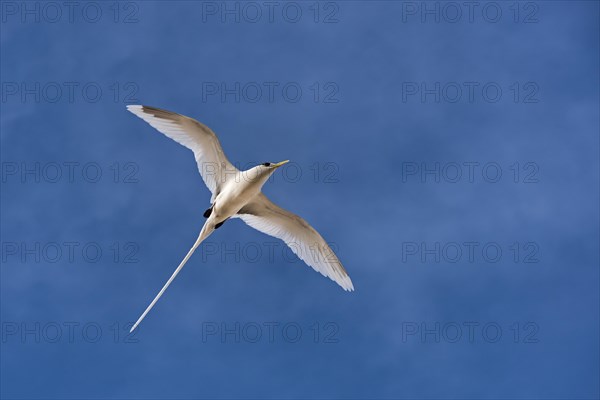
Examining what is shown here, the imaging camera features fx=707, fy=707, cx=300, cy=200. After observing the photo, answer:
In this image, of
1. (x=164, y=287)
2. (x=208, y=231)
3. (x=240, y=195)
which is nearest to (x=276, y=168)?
(x=240, y=195)

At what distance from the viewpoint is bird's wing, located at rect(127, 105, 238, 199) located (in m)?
20.1

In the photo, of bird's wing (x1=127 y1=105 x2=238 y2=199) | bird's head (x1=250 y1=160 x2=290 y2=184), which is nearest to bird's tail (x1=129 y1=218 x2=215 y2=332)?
bird's wing (x1=127 y1=105 x2=238 y2=199)

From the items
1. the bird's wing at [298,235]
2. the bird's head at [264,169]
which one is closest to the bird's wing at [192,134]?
the bird's head at [264,169]

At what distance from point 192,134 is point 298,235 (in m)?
4.58

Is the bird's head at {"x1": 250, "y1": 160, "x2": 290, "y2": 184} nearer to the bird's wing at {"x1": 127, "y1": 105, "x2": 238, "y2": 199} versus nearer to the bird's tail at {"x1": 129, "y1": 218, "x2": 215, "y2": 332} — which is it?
the bird's wing at {"x1": 127, "y1": 105, "x2": 238, "y2": 199}

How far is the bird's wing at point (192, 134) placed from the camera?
792 inches

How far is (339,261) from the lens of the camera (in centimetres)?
2183

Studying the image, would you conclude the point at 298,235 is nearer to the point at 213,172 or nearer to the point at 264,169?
the point at 264,169

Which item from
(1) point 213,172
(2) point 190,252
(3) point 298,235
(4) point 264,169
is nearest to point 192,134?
(1) point 213,172

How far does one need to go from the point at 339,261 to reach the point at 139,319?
6521 mm

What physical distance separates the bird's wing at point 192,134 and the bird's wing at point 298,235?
5.94 feet

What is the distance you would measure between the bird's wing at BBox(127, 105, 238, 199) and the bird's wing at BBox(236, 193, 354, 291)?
5.94 feet

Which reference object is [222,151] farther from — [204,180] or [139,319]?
[139,319]

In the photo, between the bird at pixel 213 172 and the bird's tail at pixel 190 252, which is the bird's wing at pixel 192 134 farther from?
the bird's tail at pixel 190 252
